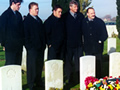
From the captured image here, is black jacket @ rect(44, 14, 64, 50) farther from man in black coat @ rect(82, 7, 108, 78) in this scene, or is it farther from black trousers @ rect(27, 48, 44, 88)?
man in black coat @ rect(82, 7, 108, 78)

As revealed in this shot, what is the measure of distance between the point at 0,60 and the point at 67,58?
3822 millimetres

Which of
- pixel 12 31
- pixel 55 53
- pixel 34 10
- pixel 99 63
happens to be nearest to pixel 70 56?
pixel 55 53

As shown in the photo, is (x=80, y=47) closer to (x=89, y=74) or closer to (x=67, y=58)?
(x=67, y=58)

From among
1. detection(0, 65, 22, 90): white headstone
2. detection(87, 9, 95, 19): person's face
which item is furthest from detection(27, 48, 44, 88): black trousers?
detection(87, 9, 95, 19): person's face

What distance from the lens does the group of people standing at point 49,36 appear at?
5172 mm

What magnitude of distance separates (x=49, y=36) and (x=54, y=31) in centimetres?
19

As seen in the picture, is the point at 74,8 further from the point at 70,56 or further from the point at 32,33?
the point at 32,33

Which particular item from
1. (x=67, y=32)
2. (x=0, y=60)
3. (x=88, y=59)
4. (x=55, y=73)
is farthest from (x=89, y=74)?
(x=0, y=60)

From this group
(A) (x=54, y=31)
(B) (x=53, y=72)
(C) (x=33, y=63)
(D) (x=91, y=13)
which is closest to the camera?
(B) (x=53, y=72)

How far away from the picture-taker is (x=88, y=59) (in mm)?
5199

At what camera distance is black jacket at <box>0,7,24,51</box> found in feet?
16.6

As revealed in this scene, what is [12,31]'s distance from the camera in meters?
5.14

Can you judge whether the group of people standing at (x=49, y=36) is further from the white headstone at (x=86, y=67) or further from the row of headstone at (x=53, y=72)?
the white headstone at (x=86, y=67)

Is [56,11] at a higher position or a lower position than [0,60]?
higher
